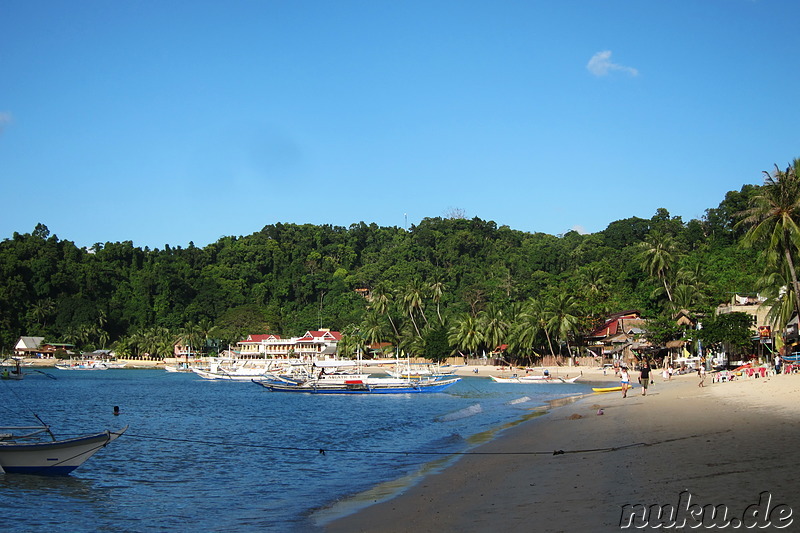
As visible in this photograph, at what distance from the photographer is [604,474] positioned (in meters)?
14.1

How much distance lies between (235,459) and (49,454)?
5877 mm

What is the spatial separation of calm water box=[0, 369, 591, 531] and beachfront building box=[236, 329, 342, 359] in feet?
Result: 267

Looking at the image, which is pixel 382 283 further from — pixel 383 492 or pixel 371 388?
pixel 383 492

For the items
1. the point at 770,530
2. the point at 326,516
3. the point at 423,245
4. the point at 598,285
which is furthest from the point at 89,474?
the point at 423,245

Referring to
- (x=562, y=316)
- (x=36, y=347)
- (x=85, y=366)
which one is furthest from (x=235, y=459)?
(x=36, y=347)

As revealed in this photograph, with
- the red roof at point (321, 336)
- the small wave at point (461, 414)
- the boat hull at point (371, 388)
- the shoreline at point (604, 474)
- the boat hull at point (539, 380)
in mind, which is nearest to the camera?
the shoreline at point (604, 474)

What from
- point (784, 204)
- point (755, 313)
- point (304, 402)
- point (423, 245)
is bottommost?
point (304, 402)

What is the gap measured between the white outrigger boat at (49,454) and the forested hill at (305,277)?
83.0 m

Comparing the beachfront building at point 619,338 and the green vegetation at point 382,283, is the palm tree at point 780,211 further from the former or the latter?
the green vegetation at point 382,283

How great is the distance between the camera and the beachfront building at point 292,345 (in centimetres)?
13012

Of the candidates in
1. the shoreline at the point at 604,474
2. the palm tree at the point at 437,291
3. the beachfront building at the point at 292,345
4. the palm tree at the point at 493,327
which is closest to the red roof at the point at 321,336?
the beachfront building at the point at 292,345

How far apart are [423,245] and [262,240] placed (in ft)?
136

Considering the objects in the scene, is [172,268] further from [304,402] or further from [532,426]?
[532,426]

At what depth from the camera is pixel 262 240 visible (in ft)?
582
